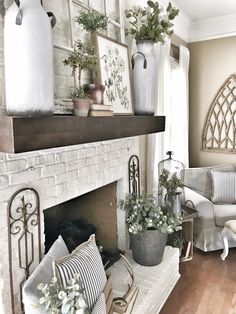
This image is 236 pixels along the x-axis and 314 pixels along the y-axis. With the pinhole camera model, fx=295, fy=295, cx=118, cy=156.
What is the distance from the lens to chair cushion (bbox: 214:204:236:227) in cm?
308

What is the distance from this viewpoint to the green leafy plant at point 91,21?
5.94 ft

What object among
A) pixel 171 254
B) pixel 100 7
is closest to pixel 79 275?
pixel 171 254

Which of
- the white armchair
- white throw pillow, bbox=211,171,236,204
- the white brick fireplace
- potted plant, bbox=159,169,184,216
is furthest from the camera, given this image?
white throw pillow, bbox=211,171,236,204

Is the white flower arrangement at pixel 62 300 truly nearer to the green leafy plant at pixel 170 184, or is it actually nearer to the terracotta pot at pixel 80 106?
the terracotta pot at pixel 80 106

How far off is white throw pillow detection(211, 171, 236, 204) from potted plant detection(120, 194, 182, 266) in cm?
128

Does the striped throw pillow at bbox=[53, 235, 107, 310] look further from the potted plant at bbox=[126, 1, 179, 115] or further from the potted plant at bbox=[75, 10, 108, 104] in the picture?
the potted plant at bbox=[126, 1, 179, 115]

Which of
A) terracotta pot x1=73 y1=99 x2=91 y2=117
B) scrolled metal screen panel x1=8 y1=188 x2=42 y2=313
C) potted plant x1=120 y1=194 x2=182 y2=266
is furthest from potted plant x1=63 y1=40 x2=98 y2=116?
potted plant x1=120 y1=194 x2=182 y2=266

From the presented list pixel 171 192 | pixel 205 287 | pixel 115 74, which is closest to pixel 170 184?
pixel 171 192

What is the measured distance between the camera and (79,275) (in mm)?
1449

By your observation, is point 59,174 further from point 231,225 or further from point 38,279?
point 231,225

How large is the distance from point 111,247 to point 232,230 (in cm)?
116

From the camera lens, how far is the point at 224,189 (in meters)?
3.40

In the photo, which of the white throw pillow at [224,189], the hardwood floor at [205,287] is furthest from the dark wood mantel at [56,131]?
the white throw pillow at [224,189]

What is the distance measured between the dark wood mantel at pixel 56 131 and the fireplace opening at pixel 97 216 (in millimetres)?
694
